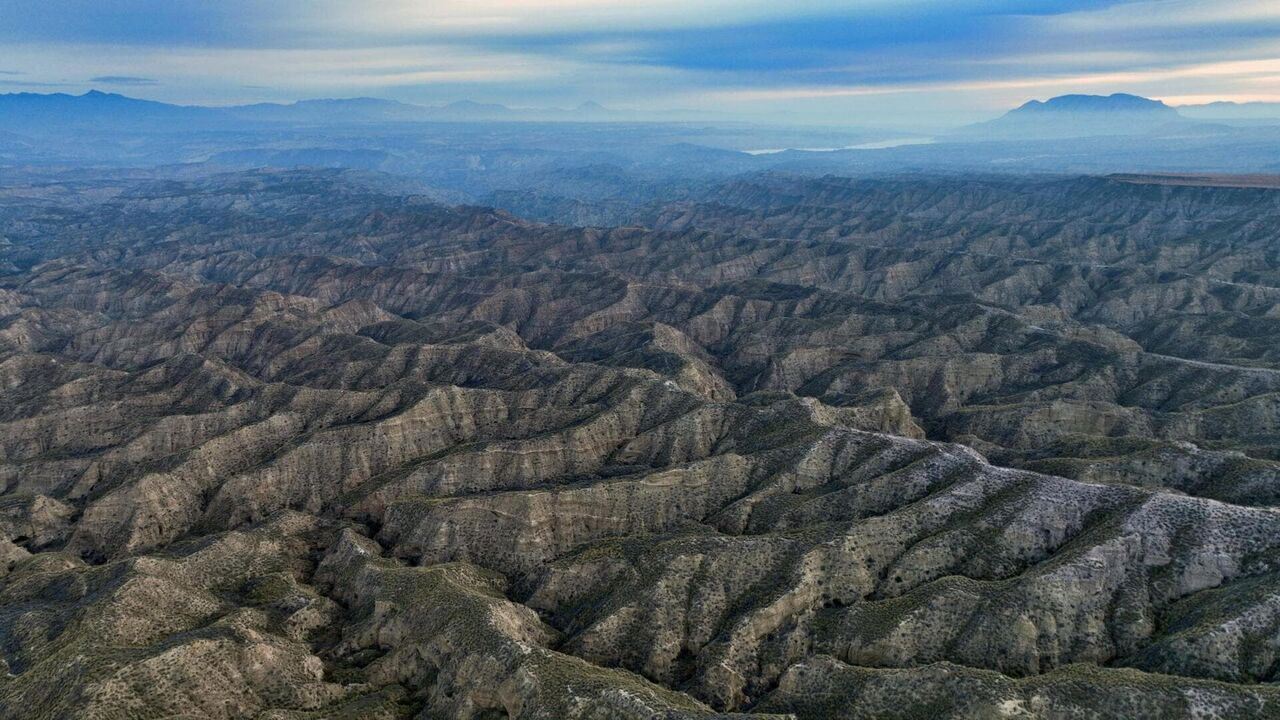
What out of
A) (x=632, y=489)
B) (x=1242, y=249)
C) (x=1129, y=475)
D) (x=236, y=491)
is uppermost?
(x=1242, y=249)

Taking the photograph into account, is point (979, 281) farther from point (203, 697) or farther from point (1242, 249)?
point (203, 697)

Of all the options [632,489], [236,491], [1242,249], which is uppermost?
[1242,249]

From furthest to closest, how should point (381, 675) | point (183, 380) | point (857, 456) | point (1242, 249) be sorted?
A: point (1242, 249) < point (183, 380) < point (857, 456) < point (381, 675)

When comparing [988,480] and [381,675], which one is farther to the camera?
[988,480]

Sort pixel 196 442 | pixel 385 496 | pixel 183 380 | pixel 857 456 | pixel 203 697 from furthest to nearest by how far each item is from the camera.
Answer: pixel 183 380 < pixel 196 442 < pixel 385 496 < pixel 857 456 < pixel 203 697

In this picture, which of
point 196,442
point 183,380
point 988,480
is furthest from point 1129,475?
point 183,380

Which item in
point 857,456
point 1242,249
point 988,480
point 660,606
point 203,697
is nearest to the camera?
point 203,697

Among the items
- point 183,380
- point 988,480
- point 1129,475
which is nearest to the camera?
point 988,480

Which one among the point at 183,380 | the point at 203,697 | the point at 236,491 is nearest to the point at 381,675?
the point at 203,697

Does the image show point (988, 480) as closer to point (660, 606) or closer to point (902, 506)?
point (902, 506)

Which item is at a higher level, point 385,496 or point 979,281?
point 979,281
